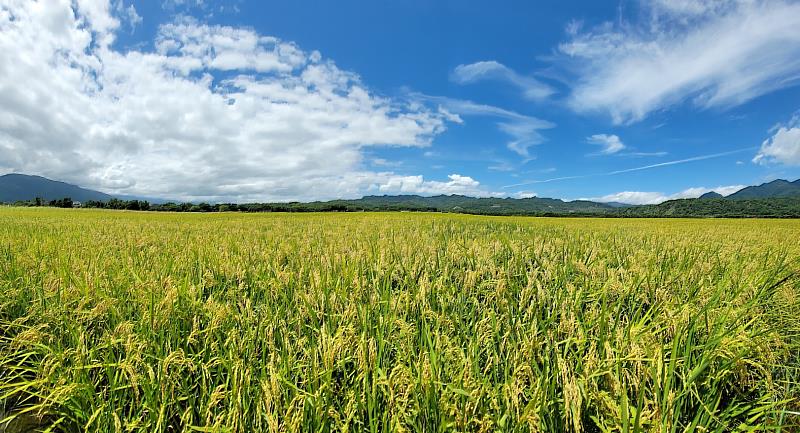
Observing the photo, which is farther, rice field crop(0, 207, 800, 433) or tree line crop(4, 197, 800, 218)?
tree line crop(4, 197, 800, 218)

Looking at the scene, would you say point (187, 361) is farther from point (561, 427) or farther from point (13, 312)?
point (13, 312)

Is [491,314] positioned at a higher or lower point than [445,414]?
higher

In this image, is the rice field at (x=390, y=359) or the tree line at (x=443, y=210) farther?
the tree line at (x=443, y=210)

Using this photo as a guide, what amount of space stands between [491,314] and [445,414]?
1145 millimetres

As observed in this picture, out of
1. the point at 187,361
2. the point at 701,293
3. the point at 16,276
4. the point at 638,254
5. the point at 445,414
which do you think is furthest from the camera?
the point at 638,254

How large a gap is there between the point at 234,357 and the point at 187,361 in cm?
33

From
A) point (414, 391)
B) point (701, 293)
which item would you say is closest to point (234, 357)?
point (414, 391)

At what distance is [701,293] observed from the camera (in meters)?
3.95

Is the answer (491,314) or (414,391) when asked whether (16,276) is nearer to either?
(414,391)

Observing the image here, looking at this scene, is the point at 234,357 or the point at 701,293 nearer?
the point at 234,357

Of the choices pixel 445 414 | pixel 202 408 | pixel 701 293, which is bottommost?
pixel 202 408

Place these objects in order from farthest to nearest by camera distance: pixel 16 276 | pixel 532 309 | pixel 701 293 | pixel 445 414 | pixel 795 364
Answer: pixel 16 276
pixel 701 293
pixel 532 309
pixel 795 364
pixel 445 414

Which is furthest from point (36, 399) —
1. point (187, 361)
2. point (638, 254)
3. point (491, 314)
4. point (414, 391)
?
point (638, 254)

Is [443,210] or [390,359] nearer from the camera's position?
[390,359]
